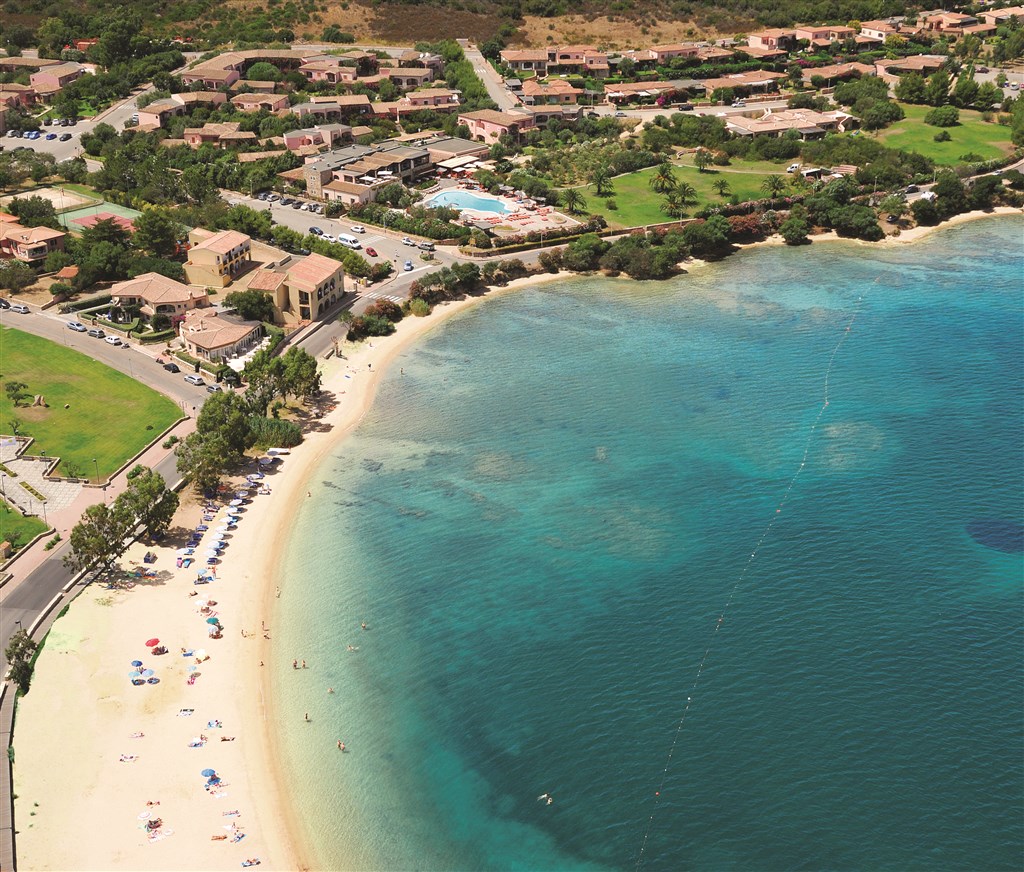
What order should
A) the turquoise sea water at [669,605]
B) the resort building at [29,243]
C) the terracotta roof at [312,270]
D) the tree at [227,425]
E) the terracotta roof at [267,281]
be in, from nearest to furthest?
the turquoise sea water at [669,605] → the tree at [227,425] → the terracotta roof at [267,281] → the terracotta roof at [312,270] → the resort building at [29,243]

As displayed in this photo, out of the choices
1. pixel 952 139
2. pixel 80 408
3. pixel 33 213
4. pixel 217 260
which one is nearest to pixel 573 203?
pixel 217 260

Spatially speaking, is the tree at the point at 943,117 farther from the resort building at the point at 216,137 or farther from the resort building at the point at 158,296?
the resort building at the point at 158,296

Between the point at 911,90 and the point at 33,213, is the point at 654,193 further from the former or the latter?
the point at 33,213

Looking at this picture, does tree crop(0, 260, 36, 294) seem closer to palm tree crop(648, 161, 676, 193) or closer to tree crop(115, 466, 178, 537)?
tree crop(115, 466, 178, 537)

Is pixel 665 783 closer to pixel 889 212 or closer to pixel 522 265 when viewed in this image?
pixel 522 265

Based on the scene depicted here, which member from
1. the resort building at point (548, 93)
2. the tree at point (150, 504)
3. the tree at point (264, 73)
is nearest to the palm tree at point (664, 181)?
the resort building at point (548, 93)

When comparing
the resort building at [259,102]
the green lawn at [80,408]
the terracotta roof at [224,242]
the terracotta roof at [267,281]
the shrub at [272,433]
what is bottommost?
the shrub at [272,433]

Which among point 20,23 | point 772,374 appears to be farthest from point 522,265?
point 20,23
